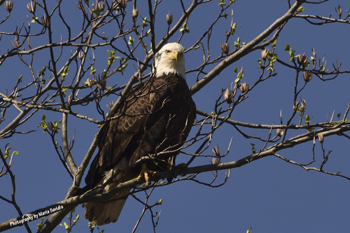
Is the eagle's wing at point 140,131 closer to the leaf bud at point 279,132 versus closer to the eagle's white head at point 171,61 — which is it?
the eagle's white head at point 171,61

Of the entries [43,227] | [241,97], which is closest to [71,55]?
[43,227]

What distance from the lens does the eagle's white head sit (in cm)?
591

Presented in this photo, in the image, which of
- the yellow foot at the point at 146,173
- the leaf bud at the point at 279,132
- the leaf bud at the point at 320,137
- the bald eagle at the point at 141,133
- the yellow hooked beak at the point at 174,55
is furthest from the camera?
the yellow hooked beak at the point at 174,55

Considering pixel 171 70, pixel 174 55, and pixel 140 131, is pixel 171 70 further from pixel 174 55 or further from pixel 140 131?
pixel 140 131

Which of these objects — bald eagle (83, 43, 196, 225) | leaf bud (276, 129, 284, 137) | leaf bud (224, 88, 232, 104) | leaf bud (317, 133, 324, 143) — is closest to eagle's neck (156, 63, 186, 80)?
bald eagle (83, 43, 196, 225)

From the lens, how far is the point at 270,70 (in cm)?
421

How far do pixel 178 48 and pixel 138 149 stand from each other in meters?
1.50

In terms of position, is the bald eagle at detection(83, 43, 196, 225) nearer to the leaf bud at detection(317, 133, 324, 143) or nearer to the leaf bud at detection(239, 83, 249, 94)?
the leaf bud at detection(239, 83, 249, 94)

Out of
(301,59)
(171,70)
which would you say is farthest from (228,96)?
(171,70)

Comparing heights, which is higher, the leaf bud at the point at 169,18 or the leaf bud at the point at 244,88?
the leaf bud at the point at 169,18

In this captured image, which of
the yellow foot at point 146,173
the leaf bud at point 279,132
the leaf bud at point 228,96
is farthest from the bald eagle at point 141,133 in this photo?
the leaf bud at point 228,96

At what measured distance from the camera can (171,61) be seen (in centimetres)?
593

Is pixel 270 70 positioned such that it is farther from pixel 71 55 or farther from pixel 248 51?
pixel 71 55

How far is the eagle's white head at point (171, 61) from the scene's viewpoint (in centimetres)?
591
